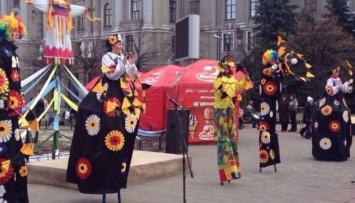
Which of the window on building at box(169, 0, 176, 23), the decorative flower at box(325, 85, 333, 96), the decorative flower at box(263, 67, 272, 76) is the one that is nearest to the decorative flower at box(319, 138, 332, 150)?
the decorative flower at box(325, 85, 333, 96)

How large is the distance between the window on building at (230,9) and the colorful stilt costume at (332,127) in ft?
151

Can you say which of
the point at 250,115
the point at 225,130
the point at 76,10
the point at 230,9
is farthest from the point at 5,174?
the point at 230,9

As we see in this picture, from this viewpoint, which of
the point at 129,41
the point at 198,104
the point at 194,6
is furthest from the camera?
the point at 194,6

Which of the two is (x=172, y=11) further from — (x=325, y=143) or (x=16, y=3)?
(x=325, y=143)

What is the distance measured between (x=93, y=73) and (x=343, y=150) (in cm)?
3414

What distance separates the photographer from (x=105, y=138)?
7422 millimetres

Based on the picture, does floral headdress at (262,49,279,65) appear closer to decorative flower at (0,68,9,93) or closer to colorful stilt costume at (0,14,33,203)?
colorful stilt costume at (0,14,33,203)

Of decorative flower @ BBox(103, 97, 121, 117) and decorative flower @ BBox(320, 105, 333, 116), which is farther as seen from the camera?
decorative flower @ BBox(320, 105, 333, 116)

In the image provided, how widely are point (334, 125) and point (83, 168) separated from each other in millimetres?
7460

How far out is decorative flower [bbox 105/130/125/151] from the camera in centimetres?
742

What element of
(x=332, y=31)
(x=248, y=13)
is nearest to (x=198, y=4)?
(x=248, y=13)

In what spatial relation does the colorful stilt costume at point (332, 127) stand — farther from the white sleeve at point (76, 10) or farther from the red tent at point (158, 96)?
the red tent at point (158, 96)

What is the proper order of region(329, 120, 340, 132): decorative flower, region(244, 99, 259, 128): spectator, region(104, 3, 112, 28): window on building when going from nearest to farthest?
region(329, 120, 340, 132): decorative flower
region(244, 99, 259, 128): spectator
region(104, 3, 112, 28): window on building

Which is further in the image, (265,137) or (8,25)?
(265,137)
